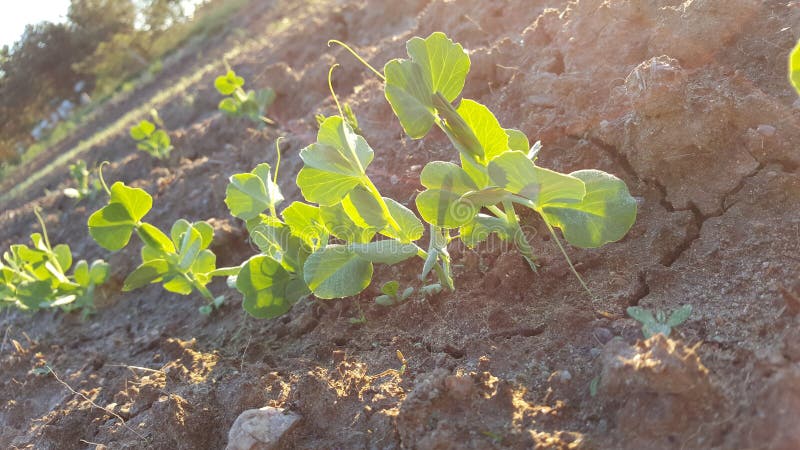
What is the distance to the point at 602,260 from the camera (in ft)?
5.70

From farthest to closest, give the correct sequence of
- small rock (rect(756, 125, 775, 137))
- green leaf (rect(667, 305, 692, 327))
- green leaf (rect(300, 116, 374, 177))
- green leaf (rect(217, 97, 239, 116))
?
green leaf (rect(217, 97, 239, 116))
small rock (rect(756, 125, 775, 137))
green leaf (rect(300, 116, 374, 177))
green leaf (rect(667, 305, 692, 327))

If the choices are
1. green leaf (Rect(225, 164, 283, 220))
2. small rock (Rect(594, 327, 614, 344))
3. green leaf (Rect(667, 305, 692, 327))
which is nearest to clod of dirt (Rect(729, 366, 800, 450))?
green leaf (Rect(667, 305, 692, 327))

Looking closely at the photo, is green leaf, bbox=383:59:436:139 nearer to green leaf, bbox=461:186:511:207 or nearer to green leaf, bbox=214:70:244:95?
green leaf, bbox=461:186:511:207

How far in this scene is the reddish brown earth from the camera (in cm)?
Result: 123

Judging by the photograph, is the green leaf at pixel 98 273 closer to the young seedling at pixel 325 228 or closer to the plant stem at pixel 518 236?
the young seedling at pixel 325 228

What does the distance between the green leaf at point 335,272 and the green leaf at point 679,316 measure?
795mm

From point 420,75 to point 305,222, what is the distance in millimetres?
573

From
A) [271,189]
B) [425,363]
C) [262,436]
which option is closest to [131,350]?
[271,189]

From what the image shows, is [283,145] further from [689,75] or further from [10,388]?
[689,75]

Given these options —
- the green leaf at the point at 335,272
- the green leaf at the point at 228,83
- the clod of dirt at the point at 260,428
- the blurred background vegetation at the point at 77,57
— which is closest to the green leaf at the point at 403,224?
the green leaf at the point at 335,272

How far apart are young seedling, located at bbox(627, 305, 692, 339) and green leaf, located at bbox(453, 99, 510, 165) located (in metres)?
0.50

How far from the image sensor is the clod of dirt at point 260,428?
1479mm

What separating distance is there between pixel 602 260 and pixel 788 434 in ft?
2.47

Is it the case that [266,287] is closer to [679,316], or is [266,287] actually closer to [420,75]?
[420,75]
